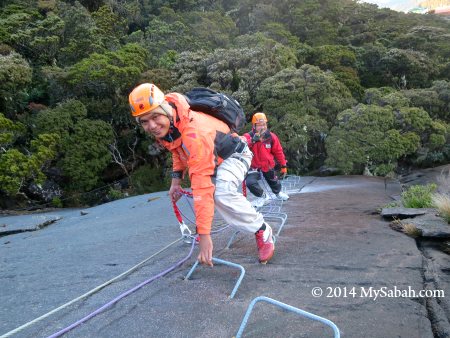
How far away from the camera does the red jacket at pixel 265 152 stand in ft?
22.9

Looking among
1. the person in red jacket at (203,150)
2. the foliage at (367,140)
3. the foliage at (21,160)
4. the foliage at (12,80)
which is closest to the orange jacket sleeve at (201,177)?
the person in red jacket at (203,150)

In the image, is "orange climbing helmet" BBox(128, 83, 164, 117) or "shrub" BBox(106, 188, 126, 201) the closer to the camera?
"orange climbing helmet" BBox(128, 83, 164, 117)

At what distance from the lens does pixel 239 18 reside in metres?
38.7

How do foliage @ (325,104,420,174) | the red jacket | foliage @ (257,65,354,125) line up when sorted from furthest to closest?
1. foliage @ (257,65,354,125)
2. foliage @ (325,104,420,174)
3. the red jacket

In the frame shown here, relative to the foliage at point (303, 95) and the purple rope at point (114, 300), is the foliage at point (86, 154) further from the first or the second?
the purple rope at point (114, 300)

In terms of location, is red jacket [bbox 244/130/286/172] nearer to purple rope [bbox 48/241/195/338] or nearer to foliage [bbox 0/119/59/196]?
purple rope [bbox 48/241/195/338]

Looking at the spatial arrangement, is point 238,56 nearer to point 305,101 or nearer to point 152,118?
point 305,101

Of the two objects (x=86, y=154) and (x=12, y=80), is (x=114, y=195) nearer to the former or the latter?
(x=86, y=154)

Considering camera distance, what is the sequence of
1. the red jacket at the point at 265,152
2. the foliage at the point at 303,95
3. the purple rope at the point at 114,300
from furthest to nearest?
the foliage at the point at 303,95 → the red jacket at the point at 265,152 → the purple rope at the point at 114,300

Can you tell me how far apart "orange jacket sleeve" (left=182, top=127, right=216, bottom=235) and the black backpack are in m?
0.45

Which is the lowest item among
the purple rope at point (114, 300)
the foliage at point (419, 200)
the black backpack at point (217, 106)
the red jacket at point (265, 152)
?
the foliage at point (419, 200)

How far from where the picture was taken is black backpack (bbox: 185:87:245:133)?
317 cm

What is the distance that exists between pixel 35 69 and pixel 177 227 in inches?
887

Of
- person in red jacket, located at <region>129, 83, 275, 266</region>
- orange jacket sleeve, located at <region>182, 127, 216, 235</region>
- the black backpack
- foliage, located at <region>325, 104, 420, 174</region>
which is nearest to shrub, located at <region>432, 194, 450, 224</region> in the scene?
person in red jacket, located at <region>129, 83, 275, 266</region>
